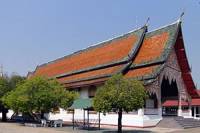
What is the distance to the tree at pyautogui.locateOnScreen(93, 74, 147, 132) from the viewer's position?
27984 millimetres

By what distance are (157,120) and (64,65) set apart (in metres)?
23.4

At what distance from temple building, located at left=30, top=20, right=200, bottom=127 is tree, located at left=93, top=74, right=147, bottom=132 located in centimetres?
747

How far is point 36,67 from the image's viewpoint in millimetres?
72188

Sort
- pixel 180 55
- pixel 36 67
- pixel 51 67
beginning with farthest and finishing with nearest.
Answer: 1. pixel 36 67
2. pixel 51 67
3. pixel 180 55

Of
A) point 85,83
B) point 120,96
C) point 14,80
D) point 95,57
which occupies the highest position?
point 95,57

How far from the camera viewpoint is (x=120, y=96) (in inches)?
1097

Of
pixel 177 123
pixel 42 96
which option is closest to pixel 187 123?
pixel 177 123

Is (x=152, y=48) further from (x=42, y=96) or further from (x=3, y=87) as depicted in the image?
(x=3, y=87)

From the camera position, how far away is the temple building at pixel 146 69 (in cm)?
3750

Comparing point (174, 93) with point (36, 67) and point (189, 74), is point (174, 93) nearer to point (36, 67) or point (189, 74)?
point (189, 74)

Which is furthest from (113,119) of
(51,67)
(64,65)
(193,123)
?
(51,67)

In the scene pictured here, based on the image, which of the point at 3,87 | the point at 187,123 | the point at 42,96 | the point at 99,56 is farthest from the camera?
the point at 3,87

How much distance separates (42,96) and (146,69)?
32.8 feet

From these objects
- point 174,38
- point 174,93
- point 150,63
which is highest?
point 174,38
